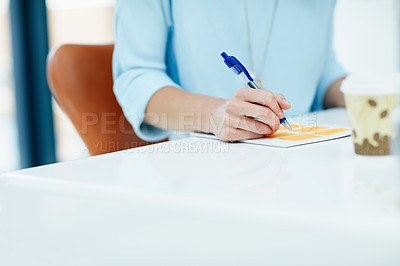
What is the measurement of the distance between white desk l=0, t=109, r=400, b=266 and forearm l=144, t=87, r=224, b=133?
0.86ft

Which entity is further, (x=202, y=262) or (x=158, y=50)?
(x=158, y=50)

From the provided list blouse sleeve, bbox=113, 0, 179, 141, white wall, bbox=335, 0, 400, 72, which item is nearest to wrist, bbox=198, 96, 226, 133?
blouse sleeve, bbox=113, 0, 179, 141

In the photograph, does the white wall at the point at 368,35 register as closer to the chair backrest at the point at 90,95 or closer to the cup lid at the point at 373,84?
the chair backrest at the point at 90,95

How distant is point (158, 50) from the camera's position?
104 centimetres

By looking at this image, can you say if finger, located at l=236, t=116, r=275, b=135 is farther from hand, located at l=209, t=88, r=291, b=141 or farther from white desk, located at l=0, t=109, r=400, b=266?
Result: white desk, located at l=0, t=109, r=400, b=266

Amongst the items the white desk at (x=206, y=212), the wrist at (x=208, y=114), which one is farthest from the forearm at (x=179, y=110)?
the white desk at (x=206, y=212)

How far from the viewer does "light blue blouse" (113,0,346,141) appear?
101 cm

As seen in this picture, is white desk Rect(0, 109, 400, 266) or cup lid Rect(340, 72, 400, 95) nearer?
white desk Rect(0, 109, 400, 266)

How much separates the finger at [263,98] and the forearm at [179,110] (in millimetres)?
99

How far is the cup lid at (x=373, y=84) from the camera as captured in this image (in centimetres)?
53

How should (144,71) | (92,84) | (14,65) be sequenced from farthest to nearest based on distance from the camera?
1. (14,65)
2. (92,84)
3. (144,71)

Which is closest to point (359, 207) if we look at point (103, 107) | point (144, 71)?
point (144, 71)

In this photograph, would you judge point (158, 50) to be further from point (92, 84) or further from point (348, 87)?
point (348, 87)

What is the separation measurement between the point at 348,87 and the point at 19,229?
39 cm
